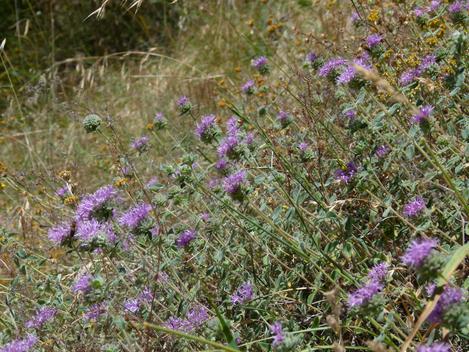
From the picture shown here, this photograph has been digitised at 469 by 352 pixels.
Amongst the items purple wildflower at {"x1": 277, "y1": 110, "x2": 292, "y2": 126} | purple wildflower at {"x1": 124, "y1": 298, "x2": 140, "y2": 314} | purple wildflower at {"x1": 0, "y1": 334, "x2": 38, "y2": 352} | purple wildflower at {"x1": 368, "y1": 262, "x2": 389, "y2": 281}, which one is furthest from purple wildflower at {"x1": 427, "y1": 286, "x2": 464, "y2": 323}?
purple wildflower at {"x1": 277, "y1": 110, "x2": 292, "y2": 126}

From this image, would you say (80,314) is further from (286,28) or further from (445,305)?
(286,28)

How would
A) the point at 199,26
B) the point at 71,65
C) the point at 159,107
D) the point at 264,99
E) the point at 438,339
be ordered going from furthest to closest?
1. the point at 71,65
2. the point at 199,26
3. the point at 159,107
4. the point at 264,99
5. the point at 438,339

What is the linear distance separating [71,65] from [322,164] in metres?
5.06

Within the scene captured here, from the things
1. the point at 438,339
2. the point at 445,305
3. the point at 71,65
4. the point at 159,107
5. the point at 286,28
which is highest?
the point at 445,305

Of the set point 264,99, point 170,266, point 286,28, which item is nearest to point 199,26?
point 286,28

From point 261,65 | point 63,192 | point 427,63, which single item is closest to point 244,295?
point 427,63

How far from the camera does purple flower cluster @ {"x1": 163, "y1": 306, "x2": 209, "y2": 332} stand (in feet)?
5.81

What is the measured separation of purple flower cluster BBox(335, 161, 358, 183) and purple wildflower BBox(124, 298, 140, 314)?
0.67 meters

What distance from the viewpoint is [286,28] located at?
4.94 meters

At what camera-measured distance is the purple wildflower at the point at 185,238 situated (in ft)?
6.64

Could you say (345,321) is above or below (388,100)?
below

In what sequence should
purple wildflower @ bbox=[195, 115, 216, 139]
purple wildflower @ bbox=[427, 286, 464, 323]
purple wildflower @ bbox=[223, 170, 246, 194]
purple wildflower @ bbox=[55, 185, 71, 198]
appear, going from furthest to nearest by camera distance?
purple wildflower @ bbox=[55, 185, 71, 198]
purple wildflower @ bbox=[195, 115, 216, 139]
purple wildflower @ bbox=[223, 170, 246, 194]
purple wildflower @ bbox=[427, 286, 464, 323]

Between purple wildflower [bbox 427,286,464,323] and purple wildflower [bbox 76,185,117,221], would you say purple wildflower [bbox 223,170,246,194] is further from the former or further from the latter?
purple wildflower [bbox 427,286,464,323]

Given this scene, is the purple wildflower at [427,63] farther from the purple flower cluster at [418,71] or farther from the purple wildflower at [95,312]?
the purple wildflower at [95,312]
